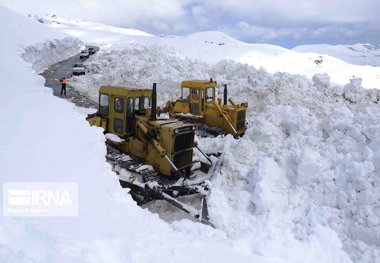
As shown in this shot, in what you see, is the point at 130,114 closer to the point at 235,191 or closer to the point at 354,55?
the point at 235,191

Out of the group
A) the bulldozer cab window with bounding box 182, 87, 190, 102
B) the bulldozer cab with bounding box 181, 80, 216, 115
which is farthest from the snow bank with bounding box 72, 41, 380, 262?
the bulldozer cab window with bounding box 182, 87, 190, 102

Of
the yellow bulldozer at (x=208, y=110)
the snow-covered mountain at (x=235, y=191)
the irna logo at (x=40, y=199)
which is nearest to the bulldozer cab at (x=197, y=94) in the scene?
the yellow bulldozer at (x=208, y=110)

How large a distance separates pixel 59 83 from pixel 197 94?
1366cm

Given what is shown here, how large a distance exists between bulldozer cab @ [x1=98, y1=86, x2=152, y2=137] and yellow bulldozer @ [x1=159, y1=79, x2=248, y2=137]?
143 inches

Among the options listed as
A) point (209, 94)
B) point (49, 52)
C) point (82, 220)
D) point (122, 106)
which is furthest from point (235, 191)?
point (49, 52)

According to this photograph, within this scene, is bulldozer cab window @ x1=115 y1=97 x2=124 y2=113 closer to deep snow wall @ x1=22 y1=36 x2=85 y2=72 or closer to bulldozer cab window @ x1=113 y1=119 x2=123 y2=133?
bulldozer cab window @ x1=113 y1=119 x2=123 y2=133

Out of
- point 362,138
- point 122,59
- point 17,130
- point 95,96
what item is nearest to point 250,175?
point 362,138

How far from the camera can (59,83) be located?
23375 mm

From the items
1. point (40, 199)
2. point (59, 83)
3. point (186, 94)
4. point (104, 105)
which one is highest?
point (59, 83)

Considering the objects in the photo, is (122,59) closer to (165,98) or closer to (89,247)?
(165,98)

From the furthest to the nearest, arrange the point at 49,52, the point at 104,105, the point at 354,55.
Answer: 1. the point at 354,55
2. the point at 49,52
3. the point at 104,105

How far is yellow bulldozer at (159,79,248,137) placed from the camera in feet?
43.4

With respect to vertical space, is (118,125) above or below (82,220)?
above

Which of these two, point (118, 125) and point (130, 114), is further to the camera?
point (118, 125)
